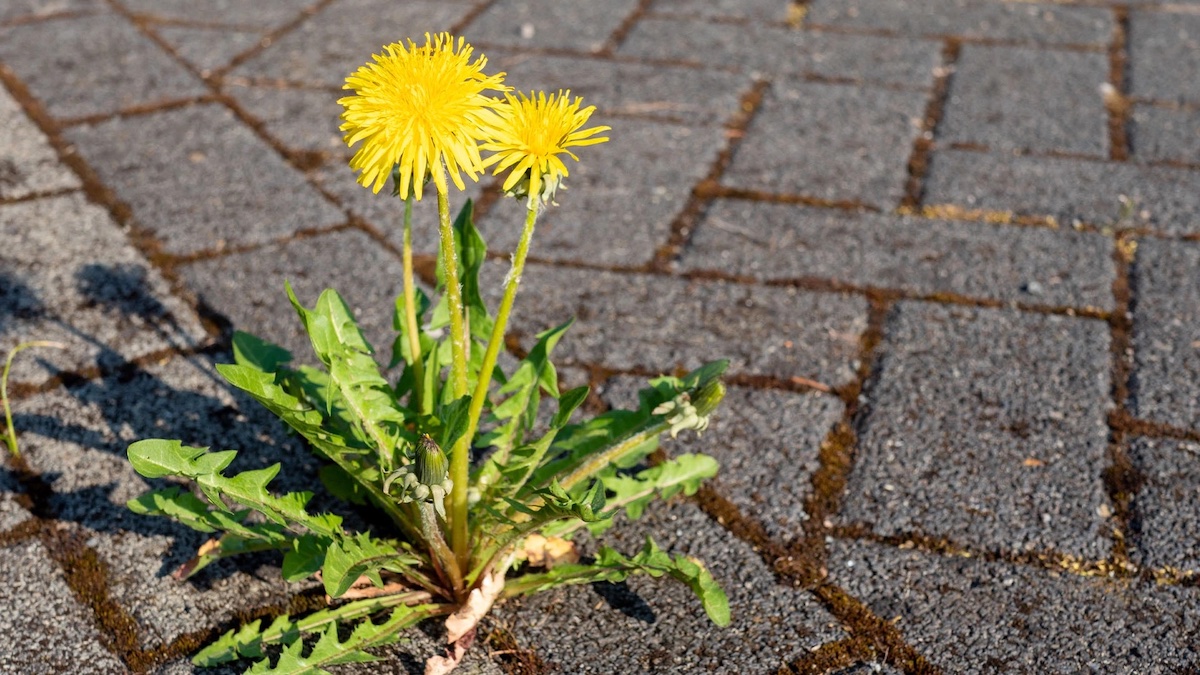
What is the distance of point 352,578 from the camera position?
5.81 ft

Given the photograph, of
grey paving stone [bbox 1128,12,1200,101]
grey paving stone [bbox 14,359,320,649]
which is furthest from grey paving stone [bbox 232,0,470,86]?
grey paving stone [bbox 1128,12,1200,101]

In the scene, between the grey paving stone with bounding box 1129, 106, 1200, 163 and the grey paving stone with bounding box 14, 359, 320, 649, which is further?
the grey paving stone with bounding box 1129, 106, 1200, 163

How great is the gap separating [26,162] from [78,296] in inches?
34.7

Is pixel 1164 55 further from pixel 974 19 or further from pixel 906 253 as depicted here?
pixel 906 253

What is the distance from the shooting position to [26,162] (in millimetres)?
3529

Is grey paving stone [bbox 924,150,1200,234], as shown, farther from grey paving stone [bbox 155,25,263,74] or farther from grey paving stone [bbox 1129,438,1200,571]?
grey paving stone [bbox 155,25,263,74]

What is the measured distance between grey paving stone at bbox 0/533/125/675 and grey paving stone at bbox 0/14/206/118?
86.0 inches

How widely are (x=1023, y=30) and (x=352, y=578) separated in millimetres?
3982

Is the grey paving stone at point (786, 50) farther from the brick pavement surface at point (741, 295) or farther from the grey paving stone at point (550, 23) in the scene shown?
the grey paving stone at point (550, 23)

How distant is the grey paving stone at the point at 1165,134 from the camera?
3758mm

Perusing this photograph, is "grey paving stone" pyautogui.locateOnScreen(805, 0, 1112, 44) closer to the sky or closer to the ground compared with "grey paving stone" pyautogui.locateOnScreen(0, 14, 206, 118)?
closer to the ground

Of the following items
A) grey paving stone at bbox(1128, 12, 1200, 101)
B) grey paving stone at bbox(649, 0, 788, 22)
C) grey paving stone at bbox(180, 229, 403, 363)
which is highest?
grey paving stone at bbox(180, 229, 403, 363)

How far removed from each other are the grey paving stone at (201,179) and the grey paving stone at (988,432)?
1.59 metres

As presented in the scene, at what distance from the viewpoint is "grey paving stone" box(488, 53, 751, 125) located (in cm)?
A: 403
